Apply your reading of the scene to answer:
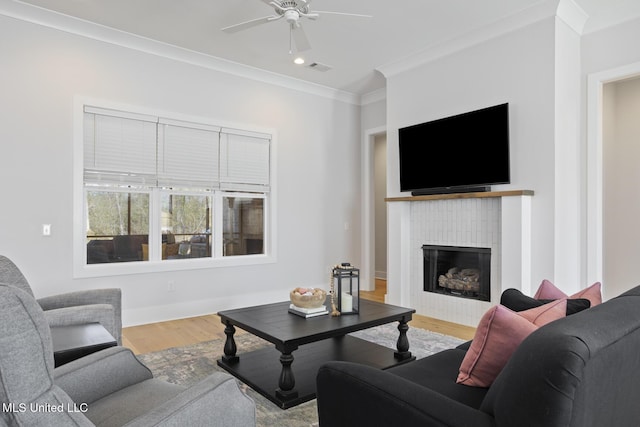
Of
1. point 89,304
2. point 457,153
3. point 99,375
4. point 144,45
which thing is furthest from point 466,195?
point 144,45

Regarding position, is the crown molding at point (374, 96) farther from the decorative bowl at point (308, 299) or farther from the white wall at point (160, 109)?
the decorative bowl at point (308, 299)

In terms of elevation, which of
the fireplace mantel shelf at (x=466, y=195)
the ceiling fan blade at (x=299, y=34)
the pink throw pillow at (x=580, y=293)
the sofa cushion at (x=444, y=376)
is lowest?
the sofa cushion at (x=444, y=376)

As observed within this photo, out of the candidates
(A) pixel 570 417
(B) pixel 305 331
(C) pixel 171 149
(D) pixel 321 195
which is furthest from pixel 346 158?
(A) pixel 570 417

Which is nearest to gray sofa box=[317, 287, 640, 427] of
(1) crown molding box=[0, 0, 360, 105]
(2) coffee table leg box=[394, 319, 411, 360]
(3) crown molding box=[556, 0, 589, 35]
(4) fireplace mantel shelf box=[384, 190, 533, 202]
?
(2) coffee table leg box=[394, 319, 411, 360]

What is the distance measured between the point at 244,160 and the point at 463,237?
2.74 m

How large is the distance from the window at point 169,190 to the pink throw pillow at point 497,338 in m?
3.67

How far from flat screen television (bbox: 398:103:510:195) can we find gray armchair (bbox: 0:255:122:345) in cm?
328

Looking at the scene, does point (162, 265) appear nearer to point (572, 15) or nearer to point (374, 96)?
point (374, 96)

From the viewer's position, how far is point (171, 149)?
449cm

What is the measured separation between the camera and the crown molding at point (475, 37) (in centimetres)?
363

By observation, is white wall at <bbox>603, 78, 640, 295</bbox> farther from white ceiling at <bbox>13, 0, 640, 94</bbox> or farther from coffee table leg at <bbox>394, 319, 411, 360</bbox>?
coffee table leg at <bbox>394, 319, 411, 360</bbox>

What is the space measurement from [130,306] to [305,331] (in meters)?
2.53

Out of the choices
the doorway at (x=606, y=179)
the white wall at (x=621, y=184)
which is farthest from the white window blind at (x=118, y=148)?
the white wall at (x=621, y=184)

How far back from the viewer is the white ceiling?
11.7 ft
